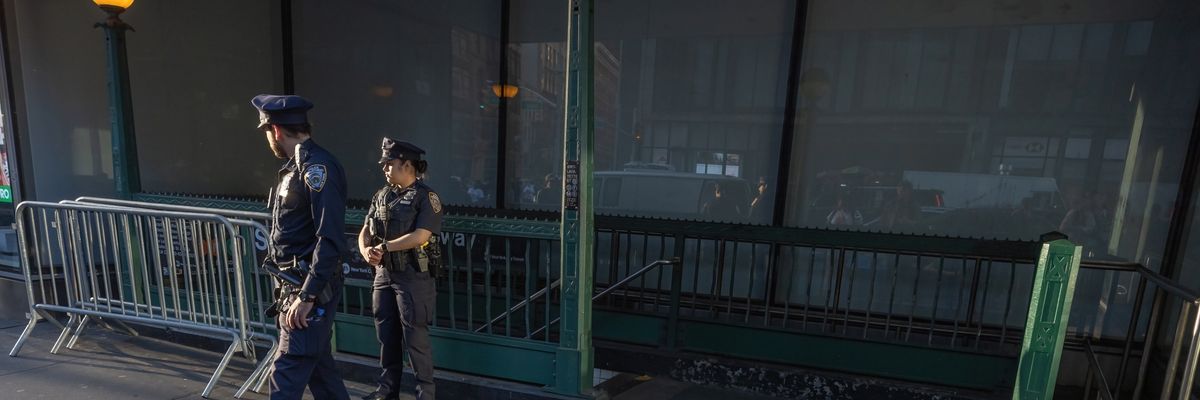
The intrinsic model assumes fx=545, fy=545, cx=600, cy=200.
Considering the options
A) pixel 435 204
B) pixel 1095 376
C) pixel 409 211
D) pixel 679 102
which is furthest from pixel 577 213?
pixel 1095 376

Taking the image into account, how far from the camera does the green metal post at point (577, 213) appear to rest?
3074mm

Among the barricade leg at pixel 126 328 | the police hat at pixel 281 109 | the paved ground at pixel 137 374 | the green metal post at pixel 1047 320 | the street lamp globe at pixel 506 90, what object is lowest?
the paved ground at pixel 137 374

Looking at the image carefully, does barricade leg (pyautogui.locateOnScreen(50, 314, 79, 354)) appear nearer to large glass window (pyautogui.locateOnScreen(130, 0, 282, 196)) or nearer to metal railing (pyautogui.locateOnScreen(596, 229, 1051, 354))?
large glass window (pyautogui.locateOnScreen(130, 0, 282, 196))

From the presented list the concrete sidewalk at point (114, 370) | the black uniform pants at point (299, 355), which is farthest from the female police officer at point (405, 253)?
the concrete sidewalk at point (114, 370)

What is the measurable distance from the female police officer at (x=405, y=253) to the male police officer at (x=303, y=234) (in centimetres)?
39

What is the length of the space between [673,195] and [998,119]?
302 centimetres

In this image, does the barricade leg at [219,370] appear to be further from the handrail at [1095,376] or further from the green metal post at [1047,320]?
the handrail at [1095,376]

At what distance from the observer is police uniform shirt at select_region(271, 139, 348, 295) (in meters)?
2.62

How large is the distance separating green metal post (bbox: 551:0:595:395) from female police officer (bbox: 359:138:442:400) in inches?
31.3

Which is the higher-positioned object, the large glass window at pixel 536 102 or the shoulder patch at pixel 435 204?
the large glass window at pixel 536 102

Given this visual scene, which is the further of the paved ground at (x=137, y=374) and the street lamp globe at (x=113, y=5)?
the street lamp globe at (x=113, y=5)

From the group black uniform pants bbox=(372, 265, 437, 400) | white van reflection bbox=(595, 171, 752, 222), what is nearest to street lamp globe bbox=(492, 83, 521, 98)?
white van reflection bbox=(595, 171, 752, 222)

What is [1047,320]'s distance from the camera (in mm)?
2641

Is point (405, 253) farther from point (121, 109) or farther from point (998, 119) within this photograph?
point (998, 119)
